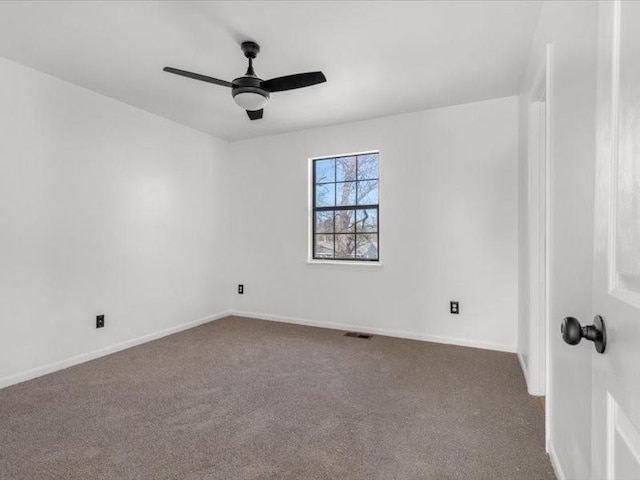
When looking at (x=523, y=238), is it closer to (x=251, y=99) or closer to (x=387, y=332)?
(x=387, y=332)

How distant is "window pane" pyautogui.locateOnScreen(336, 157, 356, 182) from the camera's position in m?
4.22

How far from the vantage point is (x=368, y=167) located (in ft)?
13.5

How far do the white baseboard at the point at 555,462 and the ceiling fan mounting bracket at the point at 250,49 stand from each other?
113 inches

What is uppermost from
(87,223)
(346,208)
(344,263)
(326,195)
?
(326,195)

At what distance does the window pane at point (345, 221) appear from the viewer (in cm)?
423

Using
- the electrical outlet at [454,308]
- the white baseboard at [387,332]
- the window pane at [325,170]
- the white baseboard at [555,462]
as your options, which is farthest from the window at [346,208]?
the white baseboard at [555,462]

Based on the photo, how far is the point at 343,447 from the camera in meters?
1.87

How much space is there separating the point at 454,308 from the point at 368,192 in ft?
5.20

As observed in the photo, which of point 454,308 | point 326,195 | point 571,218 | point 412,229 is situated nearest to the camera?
point 571,218

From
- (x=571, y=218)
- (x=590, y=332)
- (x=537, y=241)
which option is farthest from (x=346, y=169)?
(x=590, y=332)

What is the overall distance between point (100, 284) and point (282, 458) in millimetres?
2517

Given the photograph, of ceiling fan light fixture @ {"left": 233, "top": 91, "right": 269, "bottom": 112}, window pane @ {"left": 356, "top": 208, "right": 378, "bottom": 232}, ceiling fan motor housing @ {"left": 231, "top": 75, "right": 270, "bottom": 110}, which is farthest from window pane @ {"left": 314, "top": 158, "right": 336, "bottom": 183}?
ceiling fan motor housing @ {"left": 231, "top": 75, "right": 270, "bottom": 110}

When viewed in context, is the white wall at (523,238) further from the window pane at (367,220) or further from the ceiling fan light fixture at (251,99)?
the ceiling fan light fixture at (251,99)

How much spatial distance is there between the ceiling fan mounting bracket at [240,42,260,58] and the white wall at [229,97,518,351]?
185 centimetres
